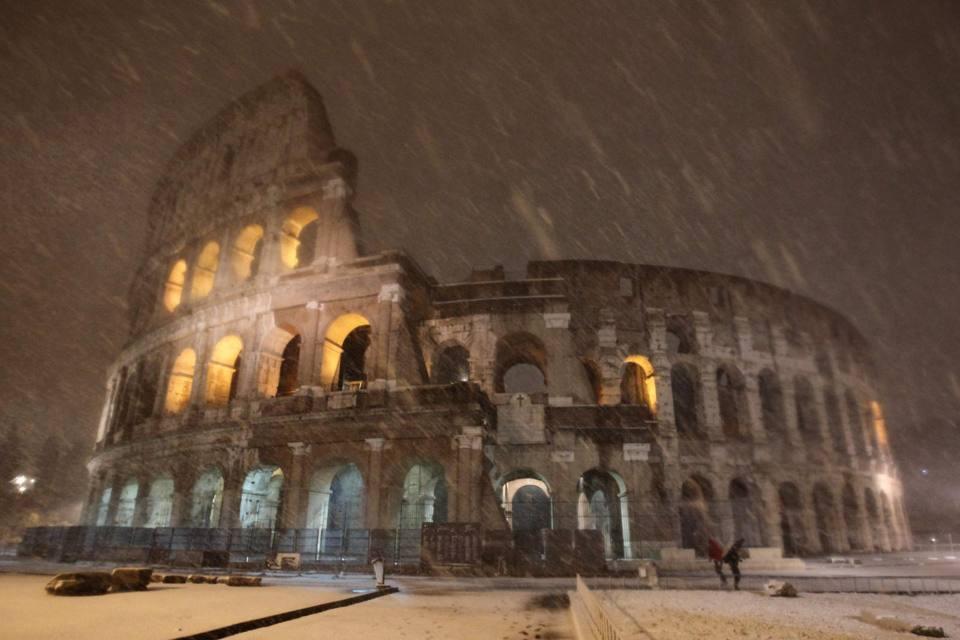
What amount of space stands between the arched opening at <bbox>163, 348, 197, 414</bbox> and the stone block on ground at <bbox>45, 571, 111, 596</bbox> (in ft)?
59.9

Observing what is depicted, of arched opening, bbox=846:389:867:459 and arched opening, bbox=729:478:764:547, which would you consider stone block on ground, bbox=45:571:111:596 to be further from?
arched opening, bbox=846:389:867:459

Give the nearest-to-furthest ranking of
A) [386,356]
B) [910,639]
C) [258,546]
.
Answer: [910,639] → [258,546] → [386,356]

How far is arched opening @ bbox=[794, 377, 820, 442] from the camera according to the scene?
91.3ft

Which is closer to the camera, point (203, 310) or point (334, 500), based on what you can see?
point (334, 500)

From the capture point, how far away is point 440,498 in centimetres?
2286

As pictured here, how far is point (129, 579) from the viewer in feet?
28.2

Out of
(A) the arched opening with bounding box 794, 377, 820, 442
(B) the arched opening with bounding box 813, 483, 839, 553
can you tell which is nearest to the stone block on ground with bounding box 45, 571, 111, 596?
(B) the arched opening with bounding box 813, 483, 839, 553

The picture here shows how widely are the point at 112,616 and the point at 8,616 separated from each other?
100 centimetres

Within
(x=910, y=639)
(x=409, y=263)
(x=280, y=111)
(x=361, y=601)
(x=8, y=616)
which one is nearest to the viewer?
(x=8, y=616)

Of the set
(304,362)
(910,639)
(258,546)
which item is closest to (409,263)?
(304,362)

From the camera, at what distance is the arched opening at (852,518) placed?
27172mm

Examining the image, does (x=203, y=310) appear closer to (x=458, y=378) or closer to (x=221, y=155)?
(x=221, y=155)

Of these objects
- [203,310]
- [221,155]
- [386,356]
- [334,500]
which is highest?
[221,155]

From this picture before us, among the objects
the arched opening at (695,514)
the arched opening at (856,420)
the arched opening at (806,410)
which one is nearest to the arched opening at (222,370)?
the arched opening at (695,514)
